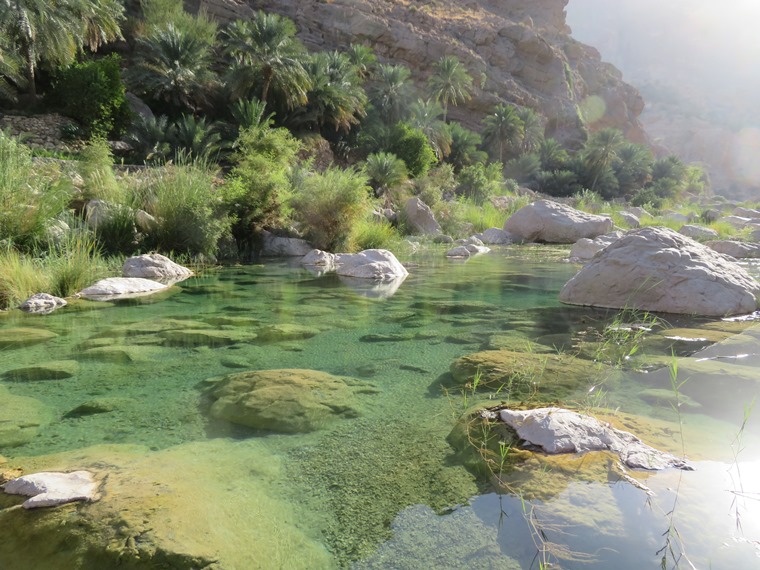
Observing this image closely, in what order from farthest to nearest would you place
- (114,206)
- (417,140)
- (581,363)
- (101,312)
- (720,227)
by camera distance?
(417,140) → (720,227) → (114,206) → (101,312) → (581,363)

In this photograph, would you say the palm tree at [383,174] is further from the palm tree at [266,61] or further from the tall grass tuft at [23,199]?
the tall grass tuft at [23,199]

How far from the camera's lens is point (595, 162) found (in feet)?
128

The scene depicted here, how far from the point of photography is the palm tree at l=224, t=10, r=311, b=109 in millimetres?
24516

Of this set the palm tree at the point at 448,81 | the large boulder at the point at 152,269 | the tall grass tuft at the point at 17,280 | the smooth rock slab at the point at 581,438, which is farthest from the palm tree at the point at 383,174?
the palm tree at the point at 448,81

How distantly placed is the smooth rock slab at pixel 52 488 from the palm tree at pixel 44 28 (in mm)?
21861

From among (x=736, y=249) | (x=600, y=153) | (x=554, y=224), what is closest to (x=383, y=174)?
(x=554, y=224)

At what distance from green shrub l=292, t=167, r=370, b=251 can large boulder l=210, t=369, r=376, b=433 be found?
8.68 metres

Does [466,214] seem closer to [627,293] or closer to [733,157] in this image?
[627,293]

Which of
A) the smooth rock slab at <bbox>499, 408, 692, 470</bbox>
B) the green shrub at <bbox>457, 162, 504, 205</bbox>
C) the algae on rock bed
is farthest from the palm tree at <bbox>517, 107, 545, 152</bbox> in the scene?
the algae on rock bed

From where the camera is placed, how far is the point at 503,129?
42.2 meters

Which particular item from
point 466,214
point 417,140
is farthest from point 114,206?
point 417,140

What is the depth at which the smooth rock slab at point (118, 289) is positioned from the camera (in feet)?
20.8

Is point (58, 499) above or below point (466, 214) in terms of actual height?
above

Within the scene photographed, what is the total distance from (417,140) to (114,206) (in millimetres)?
21441
